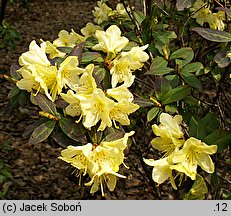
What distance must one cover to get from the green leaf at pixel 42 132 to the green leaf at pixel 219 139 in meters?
0.44

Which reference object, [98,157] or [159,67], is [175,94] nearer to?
[159,67]

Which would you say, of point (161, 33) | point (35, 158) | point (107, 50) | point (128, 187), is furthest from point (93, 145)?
point (35, 158)

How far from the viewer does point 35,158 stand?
3.40 m

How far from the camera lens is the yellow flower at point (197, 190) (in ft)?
4.76

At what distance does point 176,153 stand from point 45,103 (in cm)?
38

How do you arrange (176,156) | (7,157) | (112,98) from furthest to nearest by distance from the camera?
(7,157)
(112,98)
(176,156)

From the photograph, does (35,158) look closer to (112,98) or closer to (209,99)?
(209,99)

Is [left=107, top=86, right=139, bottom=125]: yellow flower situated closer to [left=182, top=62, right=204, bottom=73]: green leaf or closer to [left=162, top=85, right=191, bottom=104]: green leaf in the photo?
[left=162, top=85, right=191, bottom=104]: green leaf

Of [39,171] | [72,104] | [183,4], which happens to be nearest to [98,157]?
[72,104]

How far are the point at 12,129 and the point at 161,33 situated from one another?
202 cm

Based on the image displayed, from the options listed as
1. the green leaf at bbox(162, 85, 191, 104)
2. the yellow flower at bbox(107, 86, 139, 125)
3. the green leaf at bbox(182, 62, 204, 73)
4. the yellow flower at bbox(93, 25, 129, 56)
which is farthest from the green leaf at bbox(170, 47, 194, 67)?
the yellow flower at bbox(107, 86, 139, 125)

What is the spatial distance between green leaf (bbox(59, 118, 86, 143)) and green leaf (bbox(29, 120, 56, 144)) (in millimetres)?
40

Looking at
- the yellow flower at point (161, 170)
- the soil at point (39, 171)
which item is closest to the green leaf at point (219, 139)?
the yellow flower at point (161, 170)

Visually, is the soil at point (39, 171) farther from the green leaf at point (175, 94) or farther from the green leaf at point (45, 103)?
the green leaf at point (45, 103)
